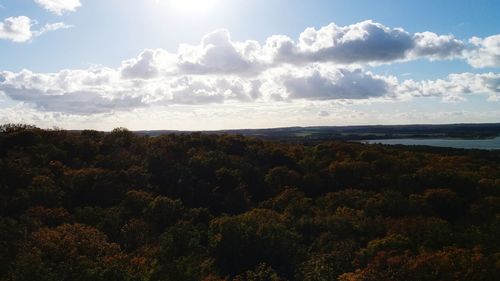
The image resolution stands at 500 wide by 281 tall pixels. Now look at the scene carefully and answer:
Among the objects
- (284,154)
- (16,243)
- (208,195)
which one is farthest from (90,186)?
(284,154)

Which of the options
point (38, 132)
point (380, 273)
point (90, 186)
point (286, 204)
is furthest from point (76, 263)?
point (38, 132)

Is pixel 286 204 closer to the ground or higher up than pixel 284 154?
closer to the ground

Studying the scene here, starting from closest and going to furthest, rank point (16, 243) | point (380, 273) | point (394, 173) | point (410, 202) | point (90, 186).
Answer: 1. point (380, 273)
2. point (16, 243)
3. point (410, 202)
4. point (90, 186)
5. point (394, 173)

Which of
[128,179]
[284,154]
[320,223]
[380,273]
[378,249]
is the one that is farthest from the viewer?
[284,154]

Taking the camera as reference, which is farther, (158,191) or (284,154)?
(284,154)

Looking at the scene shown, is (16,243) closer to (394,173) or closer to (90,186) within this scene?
(90,186)

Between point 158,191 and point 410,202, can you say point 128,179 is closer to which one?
point 158,191
